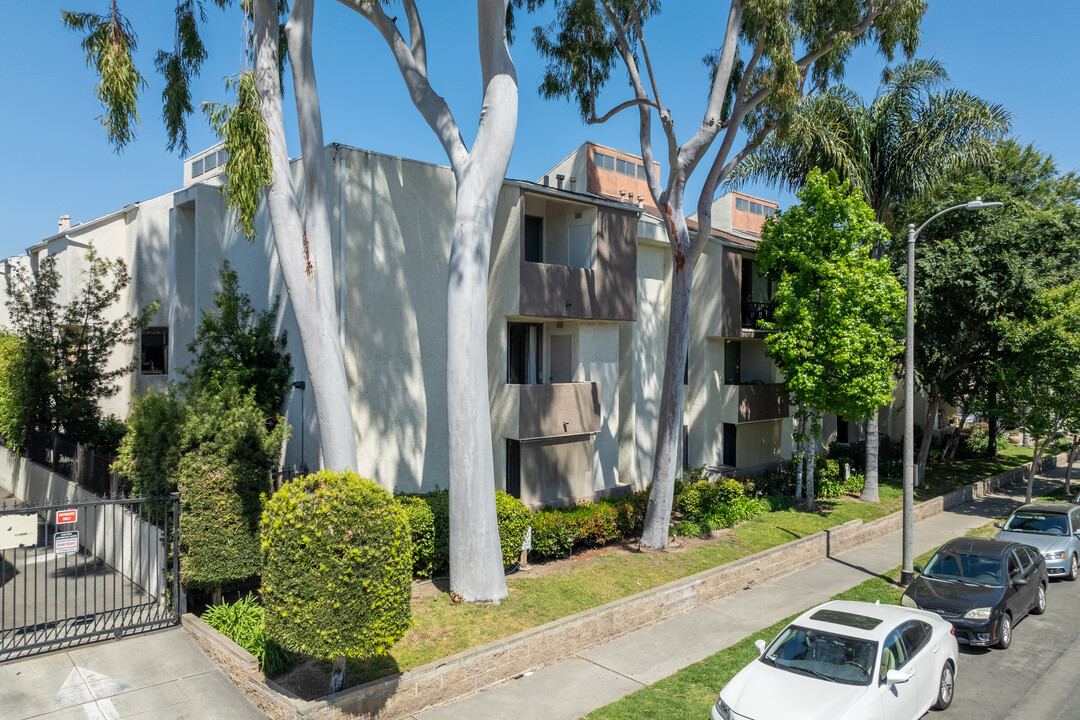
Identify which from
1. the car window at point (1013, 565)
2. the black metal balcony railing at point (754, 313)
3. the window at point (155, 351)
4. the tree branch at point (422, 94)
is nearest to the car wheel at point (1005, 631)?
the car window at point (1013, 565)

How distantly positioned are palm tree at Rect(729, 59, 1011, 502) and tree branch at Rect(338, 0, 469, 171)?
1107 cm

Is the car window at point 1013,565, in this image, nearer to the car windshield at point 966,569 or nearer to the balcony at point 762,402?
the car windshield at point 966,569

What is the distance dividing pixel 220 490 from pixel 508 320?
26.5 feet

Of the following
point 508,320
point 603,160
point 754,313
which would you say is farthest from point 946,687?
point 603,160

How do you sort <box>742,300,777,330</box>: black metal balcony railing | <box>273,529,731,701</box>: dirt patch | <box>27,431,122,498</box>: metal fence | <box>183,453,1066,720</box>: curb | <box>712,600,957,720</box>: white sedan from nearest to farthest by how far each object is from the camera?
<box>712,600,957,720</box>: white sedan, <box>183,453,1066,720</box>: curb, <box>273,529,731,701</box>: dirt patch, <box>27,431,122,498</box>: metal fence, <box>742,300,777,330</box>: black metal balcony railing

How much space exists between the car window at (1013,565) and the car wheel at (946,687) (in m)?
3.67

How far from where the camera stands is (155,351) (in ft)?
66.6

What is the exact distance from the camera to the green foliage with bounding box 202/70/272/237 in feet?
30.3

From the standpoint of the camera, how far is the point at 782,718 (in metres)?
7.14

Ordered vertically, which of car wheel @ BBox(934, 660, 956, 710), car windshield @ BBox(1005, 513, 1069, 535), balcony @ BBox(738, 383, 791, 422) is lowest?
car wheel @ BBox(934, 660, 956, 710)

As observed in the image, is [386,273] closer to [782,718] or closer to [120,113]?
[120,113]

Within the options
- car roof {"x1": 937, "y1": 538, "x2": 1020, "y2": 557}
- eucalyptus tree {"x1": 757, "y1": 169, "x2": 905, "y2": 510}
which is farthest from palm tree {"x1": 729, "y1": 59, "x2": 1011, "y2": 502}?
car roof {"x1": 937, "y1": 538, "x2": 1020, "y2": 557}

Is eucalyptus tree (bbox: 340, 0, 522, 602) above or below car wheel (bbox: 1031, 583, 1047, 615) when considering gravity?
above

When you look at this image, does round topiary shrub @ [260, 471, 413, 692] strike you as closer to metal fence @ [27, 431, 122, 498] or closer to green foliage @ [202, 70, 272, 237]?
green foliage @ [202, 70, 272, 237]
